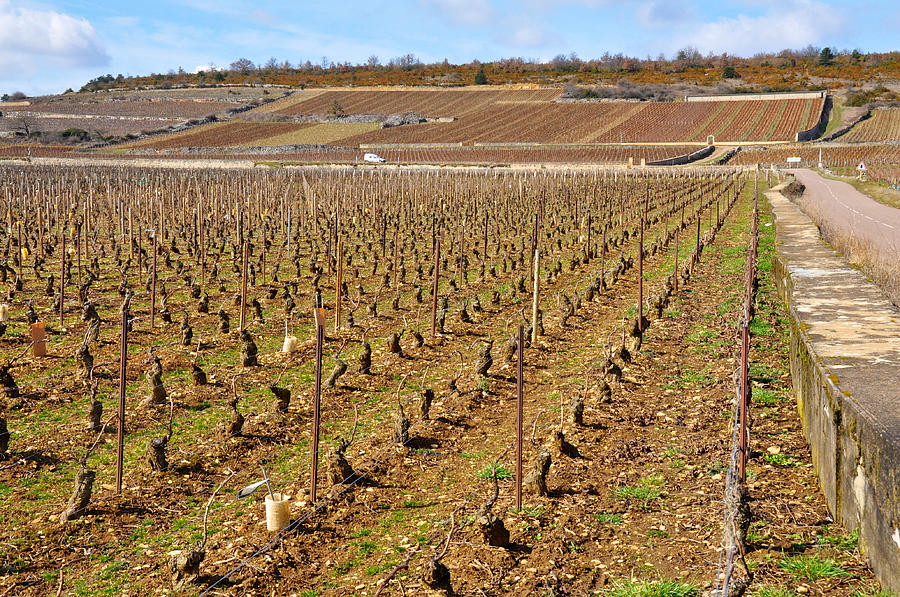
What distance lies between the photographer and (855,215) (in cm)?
2417

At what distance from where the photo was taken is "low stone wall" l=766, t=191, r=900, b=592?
432 centimetres

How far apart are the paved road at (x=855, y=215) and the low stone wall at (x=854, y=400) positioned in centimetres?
675

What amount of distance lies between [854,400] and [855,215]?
21.7m

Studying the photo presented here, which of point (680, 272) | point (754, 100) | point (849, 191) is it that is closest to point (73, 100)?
point (754, 100)

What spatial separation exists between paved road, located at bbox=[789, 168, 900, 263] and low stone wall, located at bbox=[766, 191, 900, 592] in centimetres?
675

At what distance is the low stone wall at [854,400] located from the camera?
170 inches

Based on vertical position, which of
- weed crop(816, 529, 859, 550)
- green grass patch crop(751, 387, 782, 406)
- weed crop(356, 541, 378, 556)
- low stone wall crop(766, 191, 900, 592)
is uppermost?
low stone wall crop(766, 191, 900, 592)

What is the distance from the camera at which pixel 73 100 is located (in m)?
120

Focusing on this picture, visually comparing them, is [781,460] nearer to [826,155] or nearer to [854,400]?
[854,400]

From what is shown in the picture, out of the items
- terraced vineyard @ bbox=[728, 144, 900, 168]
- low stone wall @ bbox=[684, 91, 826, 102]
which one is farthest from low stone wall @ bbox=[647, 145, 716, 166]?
low stone wall @ bbox=[684, 91, 826, 102]

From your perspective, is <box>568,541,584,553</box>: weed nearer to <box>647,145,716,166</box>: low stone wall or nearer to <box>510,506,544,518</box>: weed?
<box>510,506,544,518</box>: weed

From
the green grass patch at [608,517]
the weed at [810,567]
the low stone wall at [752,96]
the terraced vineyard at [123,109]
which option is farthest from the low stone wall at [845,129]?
the weed at [810,567]

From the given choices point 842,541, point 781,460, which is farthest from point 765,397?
point 842,541

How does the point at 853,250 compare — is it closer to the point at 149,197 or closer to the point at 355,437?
the point at 355,437
